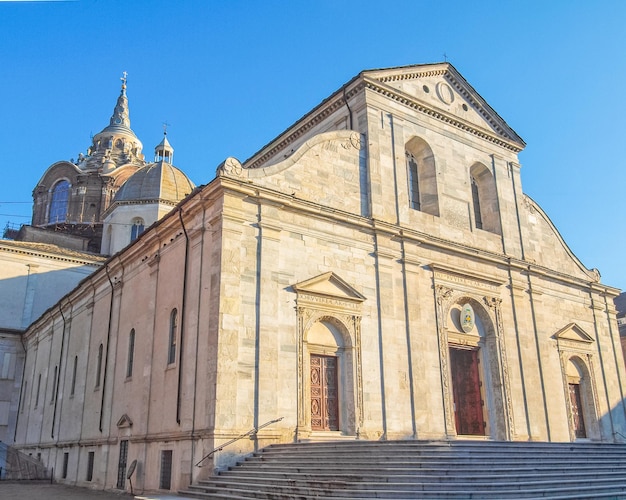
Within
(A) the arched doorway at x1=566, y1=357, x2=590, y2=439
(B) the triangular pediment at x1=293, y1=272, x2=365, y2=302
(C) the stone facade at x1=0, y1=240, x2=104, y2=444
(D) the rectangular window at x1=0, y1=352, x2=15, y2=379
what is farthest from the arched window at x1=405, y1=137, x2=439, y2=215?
(D) the rectangular window at x1=0, y1=352, x2=15, y2=379

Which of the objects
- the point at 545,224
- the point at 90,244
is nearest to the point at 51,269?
the point at 90,244

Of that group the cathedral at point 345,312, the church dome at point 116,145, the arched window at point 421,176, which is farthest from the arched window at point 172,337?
the church dome at point 116,145

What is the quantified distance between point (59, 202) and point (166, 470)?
36549 millimetres

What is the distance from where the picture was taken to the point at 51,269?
36688 mm

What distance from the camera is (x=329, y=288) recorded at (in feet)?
60.5

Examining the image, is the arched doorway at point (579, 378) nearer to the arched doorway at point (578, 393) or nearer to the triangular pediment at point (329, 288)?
the arched doorway at point (578, 393)

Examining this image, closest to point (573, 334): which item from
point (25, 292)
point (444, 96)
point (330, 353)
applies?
point (444, 96)

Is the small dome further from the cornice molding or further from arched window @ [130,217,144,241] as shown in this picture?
the cornice molding

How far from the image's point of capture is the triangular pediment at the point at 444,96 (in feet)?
75.4

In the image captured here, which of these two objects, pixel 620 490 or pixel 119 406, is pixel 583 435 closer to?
pixel 620 490

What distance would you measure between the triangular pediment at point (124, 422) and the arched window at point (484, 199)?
14768 mm

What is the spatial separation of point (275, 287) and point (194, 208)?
3.52m

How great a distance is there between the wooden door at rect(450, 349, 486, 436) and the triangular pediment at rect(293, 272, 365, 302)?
205 inches

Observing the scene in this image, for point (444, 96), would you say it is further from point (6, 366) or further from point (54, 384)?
point (6, 366)
